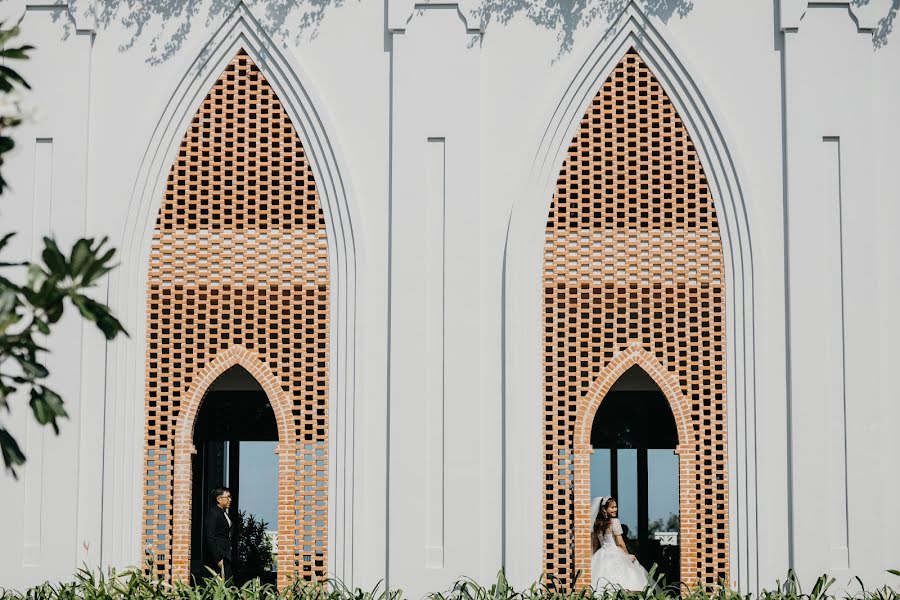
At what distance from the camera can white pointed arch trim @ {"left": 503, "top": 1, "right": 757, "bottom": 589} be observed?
1166 centimetres

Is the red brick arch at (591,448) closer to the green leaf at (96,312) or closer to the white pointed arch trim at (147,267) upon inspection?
the white pointed arch trim at (147,267)

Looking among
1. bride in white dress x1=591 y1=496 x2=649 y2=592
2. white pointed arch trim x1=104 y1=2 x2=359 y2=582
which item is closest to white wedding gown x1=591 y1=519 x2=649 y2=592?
bride in white dress x1=591 y1=496 x2=649 y2=592

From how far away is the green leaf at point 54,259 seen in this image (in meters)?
5.38

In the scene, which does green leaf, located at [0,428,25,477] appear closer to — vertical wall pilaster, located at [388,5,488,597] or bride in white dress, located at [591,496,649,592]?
vertical wall pilaster, located at [388,5,488,597]

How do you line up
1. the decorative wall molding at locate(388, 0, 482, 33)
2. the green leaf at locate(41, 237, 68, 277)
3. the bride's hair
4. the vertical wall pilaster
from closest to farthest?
the green leaf at locate(41, 237, 68, 277)
the vertical wall pilaster
the decorative wall molding at locate(388, 0, 482, 33)
the bride's hair

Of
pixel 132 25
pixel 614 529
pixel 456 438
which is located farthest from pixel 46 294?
pixel 614 529

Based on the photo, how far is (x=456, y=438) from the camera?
11633 mm

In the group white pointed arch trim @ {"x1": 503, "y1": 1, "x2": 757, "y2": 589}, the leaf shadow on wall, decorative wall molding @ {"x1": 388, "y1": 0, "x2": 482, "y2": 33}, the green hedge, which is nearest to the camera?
the green hedge

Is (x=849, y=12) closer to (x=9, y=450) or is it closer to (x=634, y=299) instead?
(x=634, y=299)

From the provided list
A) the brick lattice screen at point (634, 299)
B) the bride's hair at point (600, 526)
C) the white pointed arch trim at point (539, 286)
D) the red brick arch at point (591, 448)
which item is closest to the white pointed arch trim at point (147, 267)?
the white pointed arch trim at point (539, 286)

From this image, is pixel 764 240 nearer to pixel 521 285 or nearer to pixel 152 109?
pixel 521 285

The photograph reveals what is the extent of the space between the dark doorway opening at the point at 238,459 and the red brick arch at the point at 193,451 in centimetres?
388

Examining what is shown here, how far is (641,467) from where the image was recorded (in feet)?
52.5

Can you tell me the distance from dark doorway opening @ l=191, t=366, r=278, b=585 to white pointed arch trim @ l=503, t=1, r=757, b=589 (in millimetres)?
5163
